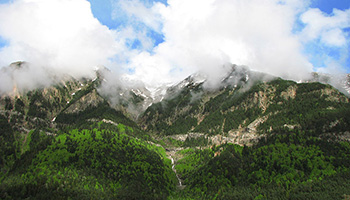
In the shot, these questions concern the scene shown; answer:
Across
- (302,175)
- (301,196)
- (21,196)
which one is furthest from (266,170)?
(21,196)

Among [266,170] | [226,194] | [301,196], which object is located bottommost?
[301,196]

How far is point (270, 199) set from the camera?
165 meters

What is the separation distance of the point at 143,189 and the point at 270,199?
97.6 m

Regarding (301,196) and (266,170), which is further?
(266,170)

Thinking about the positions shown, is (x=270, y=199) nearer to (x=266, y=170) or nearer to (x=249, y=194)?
(x=249, y=194)

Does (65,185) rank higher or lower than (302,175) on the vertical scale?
higher

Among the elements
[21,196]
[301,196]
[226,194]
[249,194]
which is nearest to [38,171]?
[21,196]

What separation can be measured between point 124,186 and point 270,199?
372 feet

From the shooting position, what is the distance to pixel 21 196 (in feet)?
Answer: 543

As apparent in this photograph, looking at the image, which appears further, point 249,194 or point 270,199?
point 249,194

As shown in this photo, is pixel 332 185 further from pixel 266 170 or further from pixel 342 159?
pixel 266 170

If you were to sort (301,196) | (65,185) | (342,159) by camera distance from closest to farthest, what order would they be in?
(301,196), (65,185), (342,159)

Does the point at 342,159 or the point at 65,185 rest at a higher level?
the point at 65,185

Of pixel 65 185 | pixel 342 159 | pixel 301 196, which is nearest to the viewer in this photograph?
pixel 301 196
